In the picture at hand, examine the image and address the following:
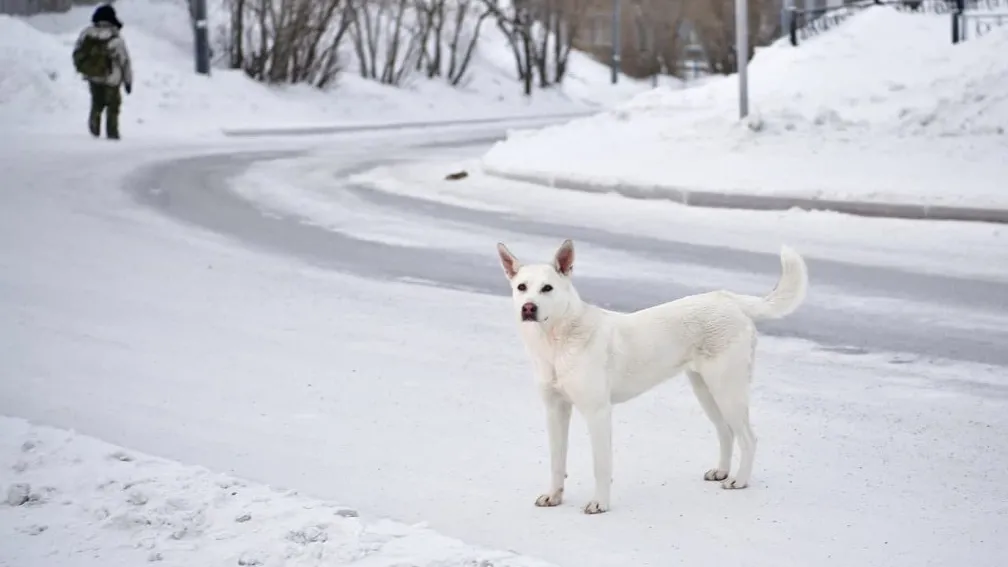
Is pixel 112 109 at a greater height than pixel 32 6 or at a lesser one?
lesser

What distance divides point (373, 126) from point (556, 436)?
94.6 feet

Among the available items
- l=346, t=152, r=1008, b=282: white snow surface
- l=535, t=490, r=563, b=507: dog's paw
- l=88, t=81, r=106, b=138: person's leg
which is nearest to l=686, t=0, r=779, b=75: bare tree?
l=88, t=81, r=106, b=138: person's leg

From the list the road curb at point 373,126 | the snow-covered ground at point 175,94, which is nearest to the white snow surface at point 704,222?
the snow-covered ground at point 175,94

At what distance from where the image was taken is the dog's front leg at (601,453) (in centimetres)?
586

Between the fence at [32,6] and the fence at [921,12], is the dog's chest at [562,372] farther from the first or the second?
the fence at [32,6]

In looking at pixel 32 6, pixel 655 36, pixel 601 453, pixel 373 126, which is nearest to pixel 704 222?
pixel 601 453

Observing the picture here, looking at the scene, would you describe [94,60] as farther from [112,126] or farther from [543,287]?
[543,287]

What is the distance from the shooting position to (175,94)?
31.9m

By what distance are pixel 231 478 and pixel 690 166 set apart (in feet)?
42.5

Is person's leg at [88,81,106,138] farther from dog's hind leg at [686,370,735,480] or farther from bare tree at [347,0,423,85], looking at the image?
dog's hind leg at [686,370,735,480]

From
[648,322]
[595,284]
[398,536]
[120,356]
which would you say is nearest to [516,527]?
[398,536]

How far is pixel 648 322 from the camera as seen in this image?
6117 millimetres

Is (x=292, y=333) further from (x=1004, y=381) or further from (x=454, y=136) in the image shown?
(x=454, y=136)

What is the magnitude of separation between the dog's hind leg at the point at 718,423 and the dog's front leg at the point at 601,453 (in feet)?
1.95
